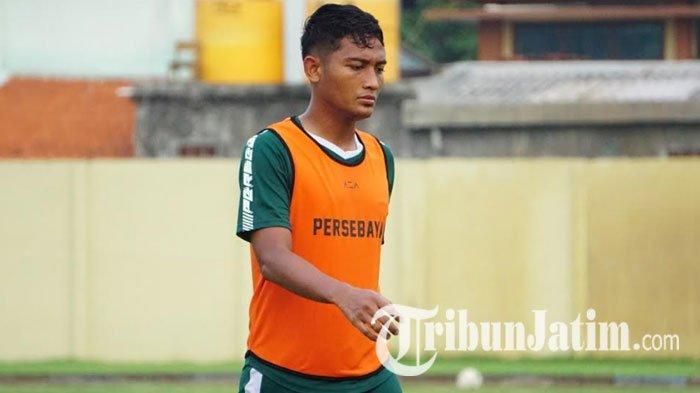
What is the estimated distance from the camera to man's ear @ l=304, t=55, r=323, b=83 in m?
5.80

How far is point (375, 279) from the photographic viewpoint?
584 cm

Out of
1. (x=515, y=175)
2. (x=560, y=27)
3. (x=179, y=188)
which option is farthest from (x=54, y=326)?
(x=560, y=27)

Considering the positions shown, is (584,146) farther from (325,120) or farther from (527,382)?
(325,120)

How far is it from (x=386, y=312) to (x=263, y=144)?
81 cm

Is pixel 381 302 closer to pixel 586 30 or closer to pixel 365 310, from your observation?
pixel 365 310

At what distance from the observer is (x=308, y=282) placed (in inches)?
212

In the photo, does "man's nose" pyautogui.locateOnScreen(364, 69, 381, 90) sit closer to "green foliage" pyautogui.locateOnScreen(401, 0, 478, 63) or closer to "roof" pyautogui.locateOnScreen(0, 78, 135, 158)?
"roof" pyautogui.locateOnScreen(0, 78, 135, 158)

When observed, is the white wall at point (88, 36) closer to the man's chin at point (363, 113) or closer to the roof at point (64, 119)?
the roof at point (64, 119)

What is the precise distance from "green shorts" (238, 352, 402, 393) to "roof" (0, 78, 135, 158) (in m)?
24.0

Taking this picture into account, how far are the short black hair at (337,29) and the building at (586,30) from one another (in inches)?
1409

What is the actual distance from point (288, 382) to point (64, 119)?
25.5 meters

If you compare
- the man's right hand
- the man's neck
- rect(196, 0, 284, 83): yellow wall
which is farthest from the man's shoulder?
rect(196, 0, 284, 83): yellow wall

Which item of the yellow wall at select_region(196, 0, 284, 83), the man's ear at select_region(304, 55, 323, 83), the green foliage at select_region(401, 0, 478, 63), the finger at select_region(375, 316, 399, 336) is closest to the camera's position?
the finger at select_region(375, 316, 399, 336)

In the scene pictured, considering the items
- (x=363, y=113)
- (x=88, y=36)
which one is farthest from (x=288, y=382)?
(x=88, y=36)
